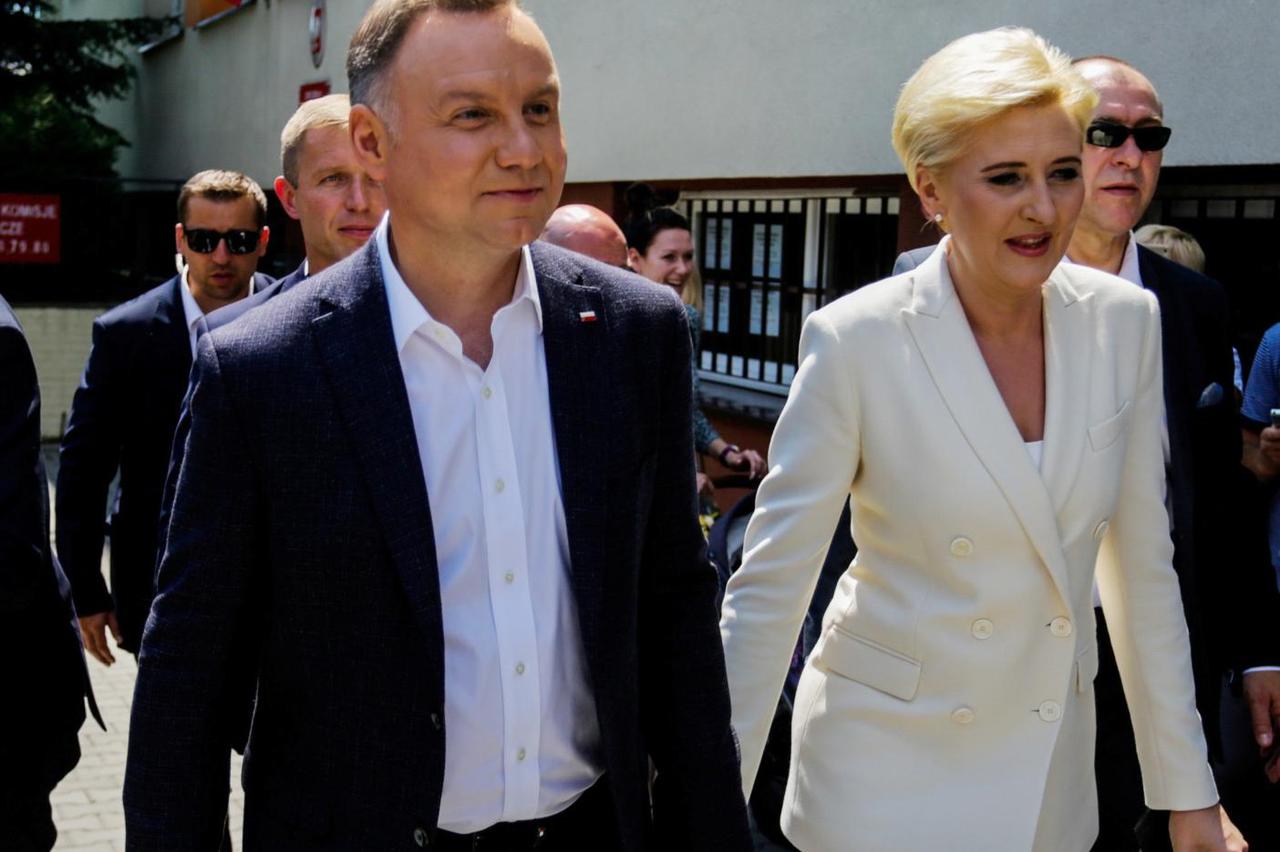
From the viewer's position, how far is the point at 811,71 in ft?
28.2

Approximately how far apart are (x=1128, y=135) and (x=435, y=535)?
2186 millimetres

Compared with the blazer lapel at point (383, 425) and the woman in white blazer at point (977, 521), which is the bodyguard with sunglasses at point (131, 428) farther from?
the blazer lapel at point (383, 425)

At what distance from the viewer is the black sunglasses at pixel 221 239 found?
5.20 meters

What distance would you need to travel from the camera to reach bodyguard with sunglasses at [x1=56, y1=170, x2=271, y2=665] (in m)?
4.70

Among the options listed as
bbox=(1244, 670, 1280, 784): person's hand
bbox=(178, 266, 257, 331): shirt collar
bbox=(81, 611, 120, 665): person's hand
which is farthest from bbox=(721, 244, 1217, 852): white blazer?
bbox=(81, 611, 120, 665): person's hand

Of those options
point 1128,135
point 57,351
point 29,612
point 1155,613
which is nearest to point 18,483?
point 29,612

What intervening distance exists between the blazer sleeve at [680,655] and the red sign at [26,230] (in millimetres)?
17443

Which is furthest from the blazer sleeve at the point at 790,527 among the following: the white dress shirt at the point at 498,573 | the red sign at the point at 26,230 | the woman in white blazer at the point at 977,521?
the red sign at the point at 26,230

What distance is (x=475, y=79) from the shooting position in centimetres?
210

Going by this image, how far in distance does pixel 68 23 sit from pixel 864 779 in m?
19.9

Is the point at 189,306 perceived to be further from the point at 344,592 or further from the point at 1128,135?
the point at 344,592

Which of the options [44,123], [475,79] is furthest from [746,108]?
[44,123]

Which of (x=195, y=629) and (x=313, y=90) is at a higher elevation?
(x=313, y=90)

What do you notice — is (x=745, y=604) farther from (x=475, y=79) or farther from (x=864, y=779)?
(x=475, y=79)
